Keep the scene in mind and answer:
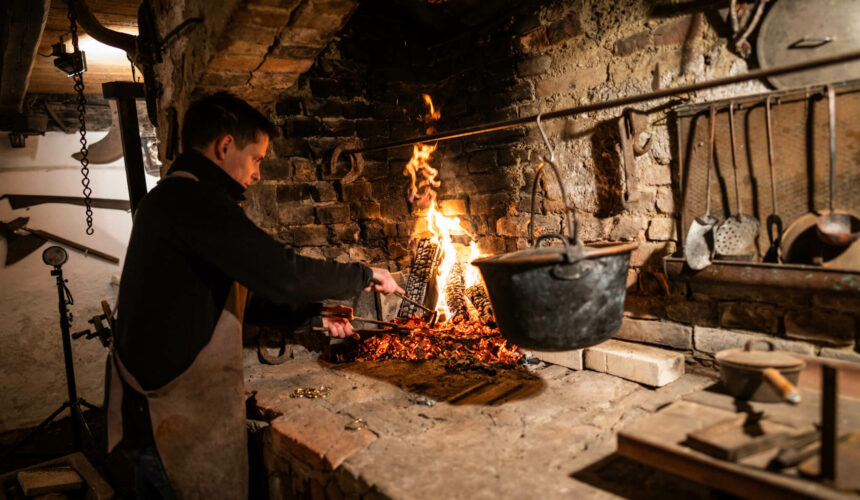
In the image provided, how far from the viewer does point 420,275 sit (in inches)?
169

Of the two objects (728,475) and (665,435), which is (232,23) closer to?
(665,435)

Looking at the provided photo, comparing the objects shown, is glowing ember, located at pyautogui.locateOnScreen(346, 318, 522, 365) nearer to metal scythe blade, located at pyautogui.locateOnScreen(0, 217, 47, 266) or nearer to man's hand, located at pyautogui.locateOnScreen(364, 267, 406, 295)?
man's hand, located at pyautogui.locateOnScreen(364, 267, 406, 295)

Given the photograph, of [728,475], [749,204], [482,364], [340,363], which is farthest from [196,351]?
[749,204]

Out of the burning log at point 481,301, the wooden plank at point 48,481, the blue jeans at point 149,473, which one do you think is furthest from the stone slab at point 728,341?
the wooden plank at point 48,481

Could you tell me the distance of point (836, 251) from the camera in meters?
2.37

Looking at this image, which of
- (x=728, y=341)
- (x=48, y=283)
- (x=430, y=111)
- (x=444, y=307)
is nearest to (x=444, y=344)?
(x=444, y=307)

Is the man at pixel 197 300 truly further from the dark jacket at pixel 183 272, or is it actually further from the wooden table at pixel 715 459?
the wooden table at pixel 715 459

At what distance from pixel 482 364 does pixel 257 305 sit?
149 centimetres

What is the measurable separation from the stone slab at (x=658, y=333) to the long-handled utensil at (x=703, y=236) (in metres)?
0.51

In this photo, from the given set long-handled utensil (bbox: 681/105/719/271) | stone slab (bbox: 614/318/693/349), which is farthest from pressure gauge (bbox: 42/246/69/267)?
long-handled utensil (bbox: 681/105/719/271)

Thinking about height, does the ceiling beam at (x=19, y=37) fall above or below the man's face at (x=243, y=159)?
above

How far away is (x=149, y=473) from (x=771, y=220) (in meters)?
3.25

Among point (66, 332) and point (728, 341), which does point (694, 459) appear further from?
point (66, 332)

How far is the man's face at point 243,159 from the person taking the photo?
8.04 ft
